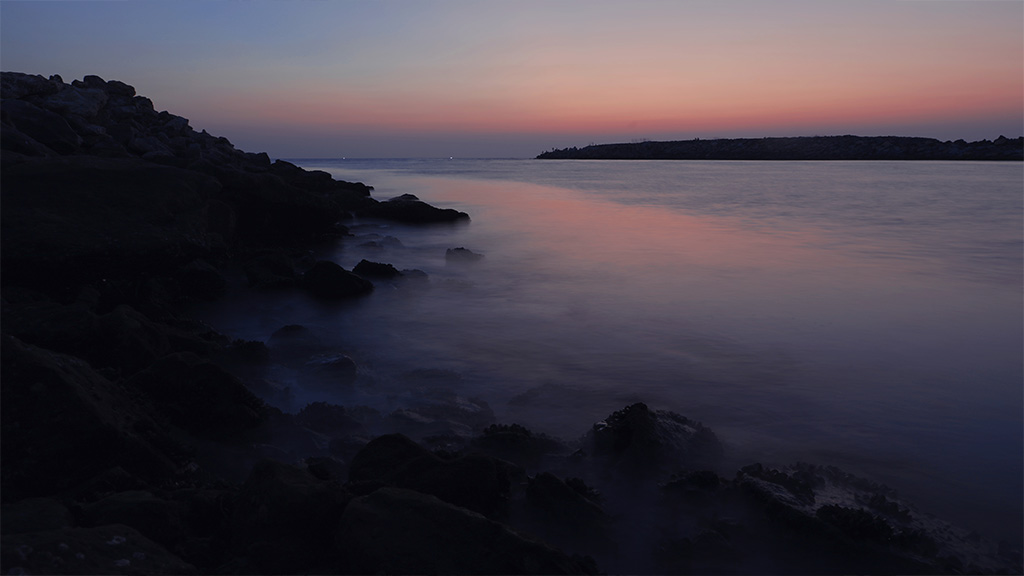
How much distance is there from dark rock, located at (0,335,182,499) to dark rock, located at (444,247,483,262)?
33.8ft

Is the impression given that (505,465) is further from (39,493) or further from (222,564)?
(39,493)

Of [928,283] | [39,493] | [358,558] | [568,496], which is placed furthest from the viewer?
[928,283]

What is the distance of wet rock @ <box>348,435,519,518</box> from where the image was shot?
365 centimetres

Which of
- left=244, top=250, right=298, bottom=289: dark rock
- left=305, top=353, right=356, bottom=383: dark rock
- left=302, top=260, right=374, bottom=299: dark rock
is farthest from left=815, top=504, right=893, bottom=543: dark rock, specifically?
left=244, top=250, right=298, bottom=289: dark rock

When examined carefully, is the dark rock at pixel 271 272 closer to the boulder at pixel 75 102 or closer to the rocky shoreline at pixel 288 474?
the rocky shoreline at pixel 288 474

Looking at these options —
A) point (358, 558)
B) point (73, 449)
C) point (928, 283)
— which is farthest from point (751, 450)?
point (928, 283)

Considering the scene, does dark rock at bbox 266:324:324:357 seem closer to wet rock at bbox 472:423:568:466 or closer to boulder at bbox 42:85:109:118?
wet rock at bbox 472:423:568:466

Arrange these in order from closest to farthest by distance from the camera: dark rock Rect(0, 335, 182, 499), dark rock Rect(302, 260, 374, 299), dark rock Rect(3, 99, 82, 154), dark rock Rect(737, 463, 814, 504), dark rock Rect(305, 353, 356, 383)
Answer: dark rock Rect(0, 335, 182, 499)
dark rock Rect(737, 463, 814, 504)
dark rock Rect(305, 353, 356, 383)
dark rock Rect(302, 260, 374, 299)
dark rock Rect(3, 99, 82, 154)

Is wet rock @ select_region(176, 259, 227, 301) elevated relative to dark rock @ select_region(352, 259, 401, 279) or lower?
elevated

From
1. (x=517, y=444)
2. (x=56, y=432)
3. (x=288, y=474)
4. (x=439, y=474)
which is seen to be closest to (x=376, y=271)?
(x=517, y=444)

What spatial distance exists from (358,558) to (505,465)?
4.75 feet

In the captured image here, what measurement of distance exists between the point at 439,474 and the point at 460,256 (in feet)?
35.3

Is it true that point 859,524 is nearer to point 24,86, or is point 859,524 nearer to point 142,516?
point 142,516

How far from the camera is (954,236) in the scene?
653 inches
